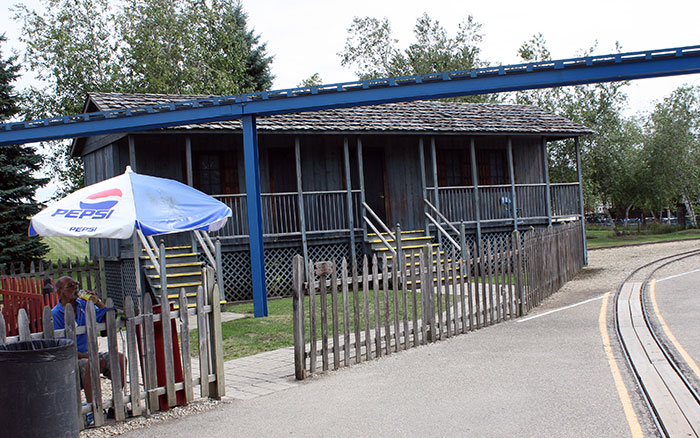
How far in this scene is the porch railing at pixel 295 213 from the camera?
683 inches

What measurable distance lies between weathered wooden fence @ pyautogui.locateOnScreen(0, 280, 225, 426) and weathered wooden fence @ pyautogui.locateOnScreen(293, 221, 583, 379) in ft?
3.42

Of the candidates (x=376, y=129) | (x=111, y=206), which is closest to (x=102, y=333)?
(x=111, y=206)

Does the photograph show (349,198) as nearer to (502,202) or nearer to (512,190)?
(502,202)

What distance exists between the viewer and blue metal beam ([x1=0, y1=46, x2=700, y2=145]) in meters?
11.6

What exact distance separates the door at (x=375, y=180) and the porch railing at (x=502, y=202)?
1489mm

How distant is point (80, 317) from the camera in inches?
263

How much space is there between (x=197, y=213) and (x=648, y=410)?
229 inches

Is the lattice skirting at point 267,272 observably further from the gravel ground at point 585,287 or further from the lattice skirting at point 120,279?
the gravel ground at point 585,287

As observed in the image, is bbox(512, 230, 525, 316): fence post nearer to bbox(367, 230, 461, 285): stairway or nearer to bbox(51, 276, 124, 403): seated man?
bbox(367, 230, 461, 285): stairway

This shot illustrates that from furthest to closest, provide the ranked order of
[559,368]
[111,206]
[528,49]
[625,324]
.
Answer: [528,49]
[625,324]
[111,206]
[559,368]

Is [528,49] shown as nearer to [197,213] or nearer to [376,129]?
[376,129]

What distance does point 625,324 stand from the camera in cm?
991

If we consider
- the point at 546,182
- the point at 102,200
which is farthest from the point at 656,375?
the point at 546,182

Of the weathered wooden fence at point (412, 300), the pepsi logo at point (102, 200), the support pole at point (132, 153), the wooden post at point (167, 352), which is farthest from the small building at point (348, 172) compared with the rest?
the wooden post at point (167, 352)
